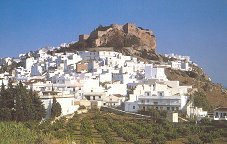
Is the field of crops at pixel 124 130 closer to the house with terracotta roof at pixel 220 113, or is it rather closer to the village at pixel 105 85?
the village at pixel 105 85

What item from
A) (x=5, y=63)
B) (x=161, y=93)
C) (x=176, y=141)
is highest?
(x=5, y=63)

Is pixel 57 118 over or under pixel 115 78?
under

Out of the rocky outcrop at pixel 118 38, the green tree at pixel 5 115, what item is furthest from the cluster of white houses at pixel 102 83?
the rocky outcrop at pixel 118 38

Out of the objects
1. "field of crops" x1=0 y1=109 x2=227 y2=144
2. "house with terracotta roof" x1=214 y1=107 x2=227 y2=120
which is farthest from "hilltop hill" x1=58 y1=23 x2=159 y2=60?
"field of crops" x1=0 y1=109 x2=227 y2=144

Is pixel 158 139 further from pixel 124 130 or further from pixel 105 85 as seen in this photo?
pixel 105 85

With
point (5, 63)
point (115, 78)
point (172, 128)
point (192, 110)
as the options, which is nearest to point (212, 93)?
point (115, 78)

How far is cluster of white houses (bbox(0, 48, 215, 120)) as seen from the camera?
3819cm

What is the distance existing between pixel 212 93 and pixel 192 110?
14.9 metres

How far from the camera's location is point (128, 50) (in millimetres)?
69000

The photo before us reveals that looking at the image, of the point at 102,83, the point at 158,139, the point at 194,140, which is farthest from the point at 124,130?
the point at 102,83

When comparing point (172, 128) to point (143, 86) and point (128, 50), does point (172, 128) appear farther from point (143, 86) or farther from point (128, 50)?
point (128, 50)

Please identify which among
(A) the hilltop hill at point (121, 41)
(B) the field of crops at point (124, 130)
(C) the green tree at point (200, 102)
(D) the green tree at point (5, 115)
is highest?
(A) the hilltop hill at point (121, 41)

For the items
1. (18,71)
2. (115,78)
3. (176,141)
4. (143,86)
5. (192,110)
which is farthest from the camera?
(18,71)

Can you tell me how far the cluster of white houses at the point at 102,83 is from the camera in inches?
1503
